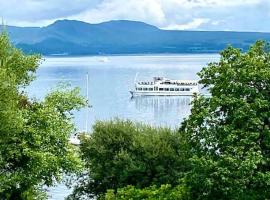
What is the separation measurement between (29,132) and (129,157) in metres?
8.30

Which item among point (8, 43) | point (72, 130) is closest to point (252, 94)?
point (72, 130)

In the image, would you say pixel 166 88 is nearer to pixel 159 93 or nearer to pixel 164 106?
pixel 159 93

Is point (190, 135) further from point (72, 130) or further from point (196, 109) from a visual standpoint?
point (72, 130)

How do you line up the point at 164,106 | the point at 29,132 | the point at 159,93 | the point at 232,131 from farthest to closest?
1. the point at 159,93
2. the point at 164,106
3. the point at 29,132
4. the point at 232,131

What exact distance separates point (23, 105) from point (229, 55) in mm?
10968

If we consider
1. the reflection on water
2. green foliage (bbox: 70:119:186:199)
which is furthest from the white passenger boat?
green foliage (bbox: 70:119:186:199)

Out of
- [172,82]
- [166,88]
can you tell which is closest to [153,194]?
[172,82]

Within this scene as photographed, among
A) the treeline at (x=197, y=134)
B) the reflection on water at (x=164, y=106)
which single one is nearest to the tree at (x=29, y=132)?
the treeline at (x=197, y=134)

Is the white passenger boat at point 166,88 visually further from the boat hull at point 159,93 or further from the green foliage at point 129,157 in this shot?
the green foliage at point 129,157

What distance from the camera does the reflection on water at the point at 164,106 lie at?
123m

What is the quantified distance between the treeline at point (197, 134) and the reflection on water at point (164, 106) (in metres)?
86.1

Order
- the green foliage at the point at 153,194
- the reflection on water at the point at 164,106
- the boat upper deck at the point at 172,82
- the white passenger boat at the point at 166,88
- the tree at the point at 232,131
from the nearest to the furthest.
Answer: the tree at the point at 232,131, the green foliage at the point at 153,194, the reflection on water at the point at 164,106, the boat upper deck at the point at 172,82, the white passenger boat at the point at 166,88

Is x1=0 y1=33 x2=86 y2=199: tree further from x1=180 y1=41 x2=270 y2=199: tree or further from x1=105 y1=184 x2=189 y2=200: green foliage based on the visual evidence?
x1=180 y1=41 x2=270 y2=199: tree

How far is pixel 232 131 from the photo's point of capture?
25.1 metres
